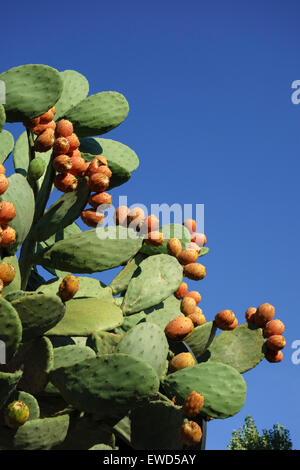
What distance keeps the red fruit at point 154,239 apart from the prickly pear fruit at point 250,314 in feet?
1.73

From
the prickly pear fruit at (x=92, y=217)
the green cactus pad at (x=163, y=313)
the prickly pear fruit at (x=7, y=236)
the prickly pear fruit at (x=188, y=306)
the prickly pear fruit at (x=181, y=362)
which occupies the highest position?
the prickly pear fruit at (x=92, y=217)

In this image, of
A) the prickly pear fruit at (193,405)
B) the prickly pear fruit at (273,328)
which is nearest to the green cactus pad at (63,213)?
the prickly pear fruit at (193,405)

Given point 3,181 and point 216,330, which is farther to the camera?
point 216,330

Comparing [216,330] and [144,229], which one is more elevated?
[144,229]

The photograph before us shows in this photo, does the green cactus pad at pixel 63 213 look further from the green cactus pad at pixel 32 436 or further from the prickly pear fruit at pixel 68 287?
the green cactus pad at pixel 32 436

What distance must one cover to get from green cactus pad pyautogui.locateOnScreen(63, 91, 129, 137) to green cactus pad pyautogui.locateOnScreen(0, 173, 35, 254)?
1.98ft

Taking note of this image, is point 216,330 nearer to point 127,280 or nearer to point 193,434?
point 127,280

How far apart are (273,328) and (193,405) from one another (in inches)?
28.5

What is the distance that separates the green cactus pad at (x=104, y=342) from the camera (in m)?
2.22

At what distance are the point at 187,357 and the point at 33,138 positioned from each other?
1.22 m

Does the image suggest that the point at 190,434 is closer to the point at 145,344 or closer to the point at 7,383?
the point at 145,344

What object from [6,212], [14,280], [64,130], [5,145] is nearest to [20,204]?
[6,212]
